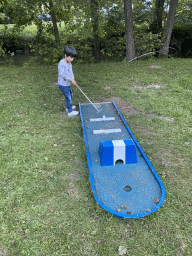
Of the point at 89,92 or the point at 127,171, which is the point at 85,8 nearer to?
the point at 89,92

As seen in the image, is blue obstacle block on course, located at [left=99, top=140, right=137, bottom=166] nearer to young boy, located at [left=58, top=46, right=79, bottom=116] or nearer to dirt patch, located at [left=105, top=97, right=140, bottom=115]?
young boy, located at [left=58, top=46, right=79, bottom=116]

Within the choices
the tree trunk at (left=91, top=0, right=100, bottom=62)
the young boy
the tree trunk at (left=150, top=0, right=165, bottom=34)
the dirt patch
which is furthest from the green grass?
the tree trunk at (left=150, top=0, right=165, bottom=34)

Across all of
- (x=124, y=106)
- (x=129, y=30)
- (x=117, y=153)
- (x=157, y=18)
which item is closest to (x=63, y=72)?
(x=124, y=106)

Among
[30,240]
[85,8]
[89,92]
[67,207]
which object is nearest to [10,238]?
[30,240]

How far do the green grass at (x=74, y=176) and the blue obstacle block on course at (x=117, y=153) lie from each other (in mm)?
395

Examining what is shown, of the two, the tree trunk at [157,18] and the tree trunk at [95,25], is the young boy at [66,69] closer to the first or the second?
the tree trunk at [95,25]

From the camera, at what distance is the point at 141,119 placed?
5.07 metres

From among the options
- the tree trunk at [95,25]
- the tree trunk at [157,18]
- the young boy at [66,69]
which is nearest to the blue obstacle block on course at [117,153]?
the young boy at [66,69]

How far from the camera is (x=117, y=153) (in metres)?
3.40

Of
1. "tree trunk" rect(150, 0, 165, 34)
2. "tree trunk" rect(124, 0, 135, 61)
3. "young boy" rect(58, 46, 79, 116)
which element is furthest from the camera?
"tree trunk" rect(150, 0, 165, 34)

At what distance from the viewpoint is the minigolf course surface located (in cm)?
276

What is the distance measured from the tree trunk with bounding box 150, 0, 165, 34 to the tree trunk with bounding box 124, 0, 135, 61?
265 cm

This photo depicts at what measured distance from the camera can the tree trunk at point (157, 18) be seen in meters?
11.8

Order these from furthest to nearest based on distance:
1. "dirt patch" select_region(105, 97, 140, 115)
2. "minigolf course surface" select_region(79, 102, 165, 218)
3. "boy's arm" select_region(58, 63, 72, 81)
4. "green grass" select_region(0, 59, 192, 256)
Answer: "dirt patch" select_region(105, 97, 140, 115)
"boy's arm" select_region(58, 63, 72, 81)
"minigolf course surface" select_region(79, 102, 165, 218)
"green grass" select_region(0, 59, 192, 256)
